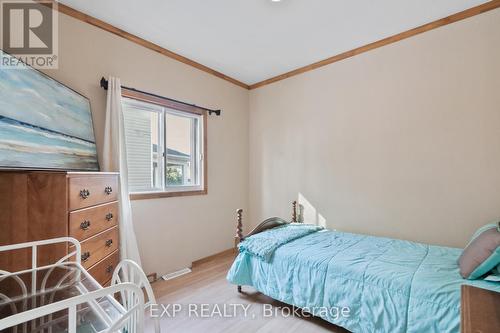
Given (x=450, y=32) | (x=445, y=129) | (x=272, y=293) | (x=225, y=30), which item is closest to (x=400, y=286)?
(x=272, y=293)

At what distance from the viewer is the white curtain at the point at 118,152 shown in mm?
2303

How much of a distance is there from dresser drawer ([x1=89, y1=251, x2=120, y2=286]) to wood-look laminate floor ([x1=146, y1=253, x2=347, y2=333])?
54 centimetres

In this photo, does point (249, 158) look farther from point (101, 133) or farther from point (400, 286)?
point (400, 286)

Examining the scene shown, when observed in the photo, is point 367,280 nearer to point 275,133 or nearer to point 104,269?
point 104,269

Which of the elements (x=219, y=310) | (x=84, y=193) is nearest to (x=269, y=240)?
(x=219, y=310)

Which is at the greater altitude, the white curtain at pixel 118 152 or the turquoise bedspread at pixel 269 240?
the white curtain at pixel 118 152

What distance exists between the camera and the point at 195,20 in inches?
92.4

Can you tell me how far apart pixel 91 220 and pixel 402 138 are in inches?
117

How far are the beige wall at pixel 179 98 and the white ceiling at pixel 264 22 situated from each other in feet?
0.80

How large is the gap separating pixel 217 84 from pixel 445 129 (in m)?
2.80

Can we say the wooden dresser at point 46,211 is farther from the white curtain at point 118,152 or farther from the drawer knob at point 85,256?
the white curtain at point 118,152

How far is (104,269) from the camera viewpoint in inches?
72.9

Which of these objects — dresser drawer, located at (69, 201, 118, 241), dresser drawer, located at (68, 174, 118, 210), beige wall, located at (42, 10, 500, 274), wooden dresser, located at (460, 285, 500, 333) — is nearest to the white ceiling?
beige wall, located at (42, 10, 500, 274)

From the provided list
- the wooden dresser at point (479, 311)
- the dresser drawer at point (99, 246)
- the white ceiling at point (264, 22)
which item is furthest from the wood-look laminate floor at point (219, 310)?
the white ceiling at point (264, 22)
